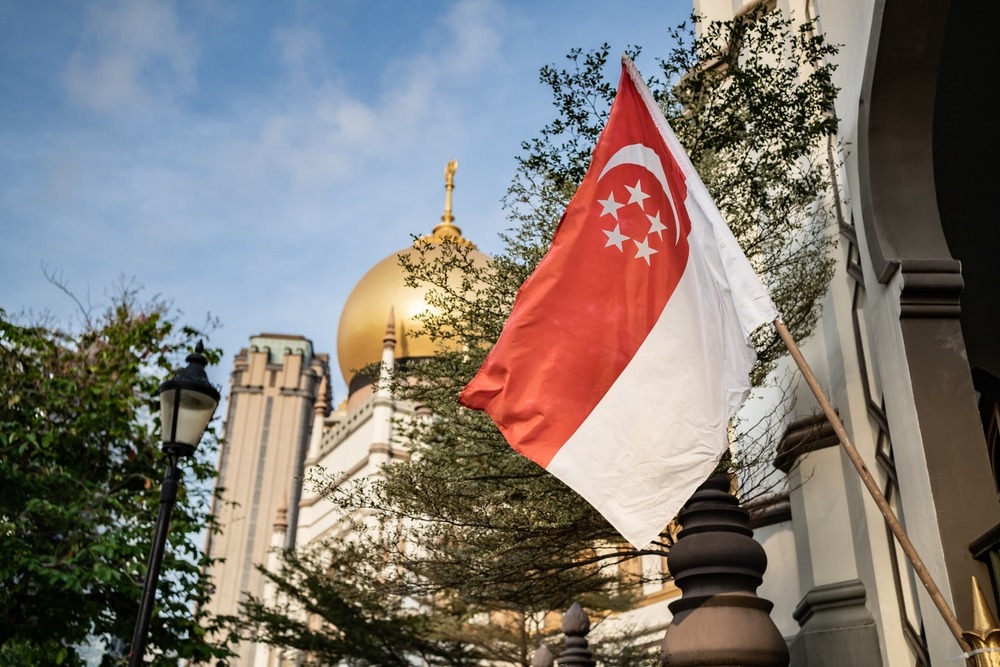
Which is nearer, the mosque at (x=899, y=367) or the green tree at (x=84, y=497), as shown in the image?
the mosque at (x=899, y=367)

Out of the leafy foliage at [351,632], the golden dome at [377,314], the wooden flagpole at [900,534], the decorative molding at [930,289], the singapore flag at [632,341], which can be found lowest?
the wooden flagpole at [900,534]

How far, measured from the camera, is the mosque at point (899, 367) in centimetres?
659

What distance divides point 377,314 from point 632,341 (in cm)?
3556

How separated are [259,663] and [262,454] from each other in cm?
5932

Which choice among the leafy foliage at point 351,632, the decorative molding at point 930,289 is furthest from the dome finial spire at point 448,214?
the decorative molding at point 930,289

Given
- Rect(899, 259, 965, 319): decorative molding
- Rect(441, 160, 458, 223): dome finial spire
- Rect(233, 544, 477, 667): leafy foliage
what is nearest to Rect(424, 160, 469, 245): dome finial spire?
Rect(441, 160, 458, 223): dome finial spire

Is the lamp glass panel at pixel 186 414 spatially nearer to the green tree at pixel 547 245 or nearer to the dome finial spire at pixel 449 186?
the green tree at pixel 547 245

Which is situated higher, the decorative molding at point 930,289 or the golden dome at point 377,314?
the golden dome at point 377,314

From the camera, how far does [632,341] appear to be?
5.45 metres

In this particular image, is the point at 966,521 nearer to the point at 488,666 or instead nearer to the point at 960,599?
the point at 960,599

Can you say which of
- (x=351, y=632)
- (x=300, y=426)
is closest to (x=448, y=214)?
(x=351, y=632)

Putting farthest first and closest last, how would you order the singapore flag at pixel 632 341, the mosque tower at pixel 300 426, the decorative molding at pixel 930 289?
the mosque tower at pixel 300 426, the decorative molding at pixel 930 289, the singapore flag at pixel 632 341

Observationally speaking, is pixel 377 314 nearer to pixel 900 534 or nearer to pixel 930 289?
pixel 930 289

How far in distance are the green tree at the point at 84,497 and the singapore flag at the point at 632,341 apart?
689 centimetres
